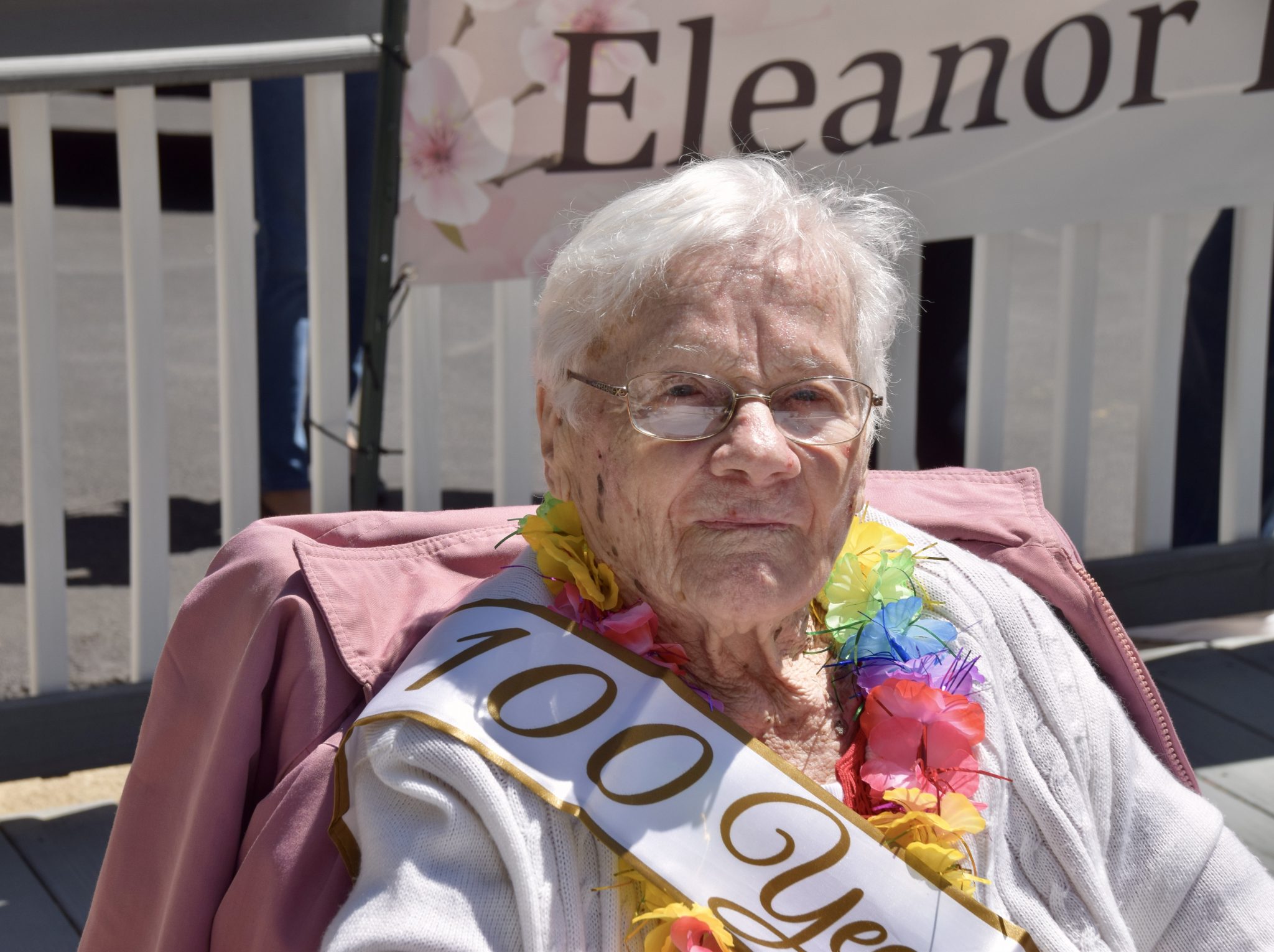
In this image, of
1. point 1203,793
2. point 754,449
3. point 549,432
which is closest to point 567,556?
point 549,432

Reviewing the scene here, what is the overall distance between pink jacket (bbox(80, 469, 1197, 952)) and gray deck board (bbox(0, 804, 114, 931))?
91 cm

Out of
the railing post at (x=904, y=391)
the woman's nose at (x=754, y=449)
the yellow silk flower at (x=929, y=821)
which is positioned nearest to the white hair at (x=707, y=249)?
the woman's nose at (x=754, y=449)

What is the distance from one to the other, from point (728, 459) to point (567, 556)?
27 cm

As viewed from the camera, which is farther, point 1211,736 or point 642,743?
point 1211,736

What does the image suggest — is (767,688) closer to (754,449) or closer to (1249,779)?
(754,449)

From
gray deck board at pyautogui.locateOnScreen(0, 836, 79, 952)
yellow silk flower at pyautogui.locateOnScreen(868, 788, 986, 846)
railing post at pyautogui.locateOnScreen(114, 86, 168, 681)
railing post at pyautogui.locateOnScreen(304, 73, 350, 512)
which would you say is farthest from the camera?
railing post at pyautogui.locateOnScreen(304, 73, 350, 512)

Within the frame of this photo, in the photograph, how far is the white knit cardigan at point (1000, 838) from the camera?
1.53 m

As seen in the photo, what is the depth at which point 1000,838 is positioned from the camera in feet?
6.02

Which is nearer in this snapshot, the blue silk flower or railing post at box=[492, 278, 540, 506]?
the blue silk flower

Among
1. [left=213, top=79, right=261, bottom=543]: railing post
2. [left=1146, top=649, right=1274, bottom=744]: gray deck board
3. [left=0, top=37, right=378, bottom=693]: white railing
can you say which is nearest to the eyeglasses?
[left=0, top=37, right=378, bottom=693]: white railing

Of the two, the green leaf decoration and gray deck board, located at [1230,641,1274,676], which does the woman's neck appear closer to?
the green leaf decoration

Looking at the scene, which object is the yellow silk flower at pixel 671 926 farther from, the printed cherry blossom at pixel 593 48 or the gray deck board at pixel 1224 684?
the gray deck board at pixel 1224 684

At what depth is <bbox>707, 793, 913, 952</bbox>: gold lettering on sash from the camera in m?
1.66

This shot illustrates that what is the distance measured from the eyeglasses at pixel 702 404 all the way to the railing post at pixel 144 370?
1.57m
